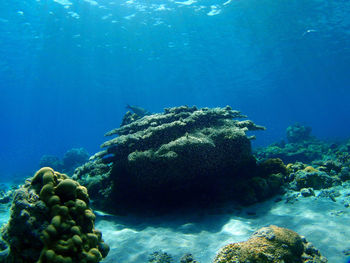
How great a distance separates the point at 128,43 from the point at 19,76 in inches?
1090

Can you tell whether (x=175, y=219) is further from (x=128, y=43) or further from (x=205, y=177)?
(x=128, y=43)

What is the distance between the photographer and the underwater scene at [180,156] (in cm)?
360

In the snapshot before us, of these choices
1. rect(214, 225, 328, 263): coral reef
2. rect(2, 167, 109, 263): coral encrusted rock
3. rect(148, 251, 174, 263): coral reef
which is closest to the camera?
rect(2, 167, 109, 263): coral encrusted rock

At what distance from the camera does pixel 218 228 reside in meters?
5.34

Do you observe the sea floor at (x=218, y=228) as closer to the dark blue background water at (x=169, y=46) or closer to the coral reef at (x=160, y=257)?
the coral reef at (x=160, y=257)

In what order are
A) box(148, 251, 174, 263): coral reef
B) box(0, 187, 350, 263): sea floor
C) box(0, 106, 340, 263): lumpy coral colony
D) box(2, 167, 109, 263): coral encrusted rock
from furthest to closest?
box(0, 187, 350, 263): sea floor
box(148, 251, 174, 263): coral reef
box(0, 106, 340, 263): lumpy coral colony
box(2, 167, 109, 263): coral encrusted rock

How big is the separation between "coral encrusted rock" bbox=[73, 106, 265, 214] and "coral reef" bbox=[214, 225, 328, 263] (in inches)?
112

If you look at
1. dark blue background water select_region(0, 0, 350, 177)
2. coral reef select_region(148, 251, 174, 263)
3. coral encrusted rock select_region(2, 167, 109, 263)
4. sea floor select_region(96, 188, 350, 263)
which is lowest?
coral reef select_region(148, 251, 174, 263)

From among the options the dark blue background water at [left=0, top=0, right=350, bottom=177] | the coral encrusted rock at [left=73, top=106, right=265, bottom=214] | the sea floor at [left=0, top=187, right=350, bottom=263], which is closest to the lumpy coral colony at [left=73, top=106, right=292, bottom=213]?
the coral encrusted rock at [left=73, top=106, right=265, bottom=214]

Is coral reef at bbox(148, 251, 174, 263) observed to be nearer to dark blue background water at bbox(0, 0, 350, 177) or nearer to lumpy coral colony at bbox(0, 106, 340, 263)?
lumpy coral colony at bbox(0, 106, 340, 263)

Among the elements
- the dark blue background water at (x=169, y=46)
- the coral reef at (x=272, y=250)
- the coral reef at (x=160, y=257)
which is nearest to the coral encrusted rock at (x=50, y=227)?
the coral reef at (x=160, y=257)

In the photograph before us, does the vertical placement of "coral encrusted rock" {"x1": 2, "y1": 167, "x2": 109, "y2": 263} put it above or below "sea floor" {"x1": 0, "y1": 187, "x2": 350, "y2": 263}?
above

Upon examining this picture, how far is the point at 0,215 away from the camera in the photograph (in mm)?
8000

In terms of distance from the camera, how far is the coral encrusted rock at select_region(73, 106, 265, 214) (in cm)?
629
